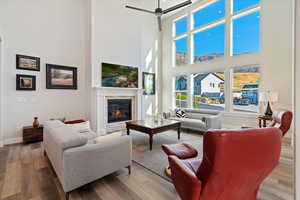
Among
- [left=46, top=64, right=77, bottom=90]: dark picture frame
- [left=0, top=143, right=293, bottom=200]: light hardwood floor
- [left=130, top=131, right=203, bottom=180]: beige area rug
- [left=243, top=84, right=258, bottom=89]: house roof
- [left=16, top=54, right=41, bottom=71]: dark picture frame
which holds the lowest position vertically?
[left=0, top=143, right=293, bottom=200]: light hardwood floor

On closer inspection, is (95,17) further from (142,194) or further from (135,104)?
(142,194)

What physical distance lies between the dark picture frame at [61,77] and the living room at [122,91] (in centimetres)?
3

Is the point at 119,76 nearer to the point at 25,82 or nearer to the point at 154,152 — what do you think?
the point at 25,82

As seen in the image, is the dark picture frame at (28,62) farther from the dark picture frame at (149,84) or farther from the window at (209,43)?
the window at (209,43)

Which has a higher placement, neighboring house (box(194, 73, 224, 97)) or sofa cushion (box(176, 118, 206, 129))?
neighboring house (box(194, 73, 224, 97))

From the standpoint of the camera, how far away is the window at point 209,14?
220 inches

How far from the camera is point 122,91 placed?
5.56 metres

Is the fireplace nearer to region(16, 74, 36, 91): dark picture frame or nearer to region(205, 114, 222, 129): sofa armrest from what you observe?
region(16, 74, 36, 91): dark picture frame

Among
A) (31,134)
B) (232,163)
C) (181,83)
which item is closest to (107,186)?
(232,163)

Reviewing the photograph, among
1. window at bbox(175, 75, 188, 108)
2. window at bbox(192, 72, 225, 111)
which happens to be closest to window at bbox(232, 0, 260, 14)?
window at bbox(192, 72, 225, 111)

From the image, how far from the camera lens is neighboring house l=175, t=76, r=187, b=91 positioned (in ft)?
23.1

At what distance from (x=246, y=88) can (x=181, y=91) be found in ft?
9.20

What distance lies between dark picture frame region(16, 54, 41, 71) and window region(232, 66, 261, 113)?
21.0ft

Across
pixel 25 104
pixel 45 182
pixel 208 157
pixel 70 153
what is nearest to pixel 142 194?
pixel 70 153
